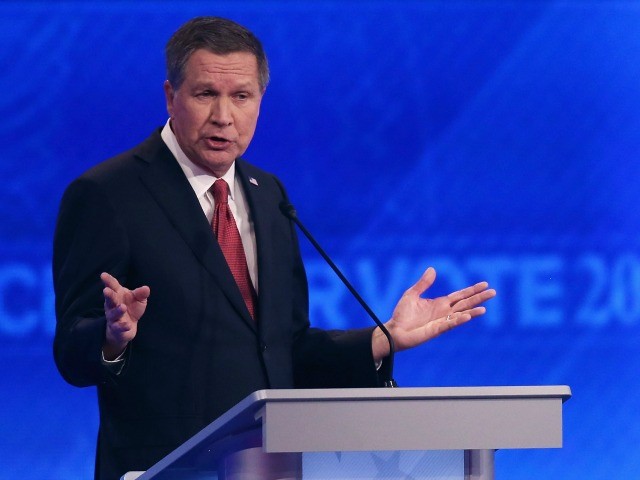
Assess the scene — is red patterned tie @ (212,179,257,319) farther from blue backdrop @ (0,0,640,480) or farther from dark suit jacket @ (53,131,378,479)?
blue backdrop @ (0,0,640,480)

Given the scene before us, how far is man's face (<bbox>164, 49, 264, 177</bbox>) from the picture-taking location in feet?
7.91

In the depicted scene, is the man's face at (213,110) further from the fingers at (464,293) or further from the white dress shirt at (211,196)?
the fingers at (464,293)

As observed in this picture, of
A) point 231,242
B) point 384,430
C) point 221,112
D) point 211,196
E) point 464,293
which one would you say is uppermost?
point 221,112

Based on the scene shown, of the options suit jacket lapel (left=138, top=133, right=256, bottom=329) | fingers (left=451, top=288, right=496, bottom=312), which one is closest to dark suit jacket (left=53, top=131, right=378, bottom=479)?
suit jacket lapel (left=138, top=133, right=256, bottom=329)

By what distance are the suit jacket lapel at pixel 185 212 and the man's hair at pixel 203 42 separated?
17cm

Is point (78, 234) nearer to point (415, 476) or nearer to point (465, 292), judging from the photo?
point (465, 292)

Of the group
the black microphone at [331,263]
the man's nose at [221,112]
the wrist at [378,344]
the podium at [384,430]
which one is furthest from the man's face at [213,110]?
the podium at [384,430]

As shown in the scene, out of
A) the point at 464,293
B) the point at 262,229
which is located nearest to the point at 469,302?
the point at 464,293

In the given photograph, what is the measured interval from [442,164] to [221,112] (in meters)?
1.29

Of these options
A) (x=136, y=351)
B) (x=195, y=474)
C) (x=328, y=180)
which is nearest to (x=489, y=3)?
(x=328, y=180)

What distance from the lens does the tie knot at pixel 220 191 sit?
96.5 inches

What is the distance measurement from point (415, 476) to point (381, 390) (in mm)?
123

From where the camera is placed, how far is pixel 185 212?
7.75 feet

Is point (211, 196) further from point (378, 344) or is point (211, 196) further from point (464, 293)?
point (464, 293)
